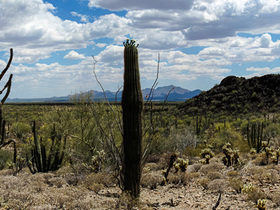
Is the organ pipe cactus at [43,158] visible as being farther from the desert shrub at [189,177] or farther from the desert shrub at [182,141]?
the desert shrub at [182,141]

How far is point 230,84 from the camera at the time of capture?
2142 inches

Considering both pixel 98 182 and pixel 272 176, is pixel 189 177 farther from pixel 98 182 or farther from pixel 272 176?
pixel 98 182

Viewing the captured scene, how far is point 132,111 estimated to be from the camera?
7383 mm

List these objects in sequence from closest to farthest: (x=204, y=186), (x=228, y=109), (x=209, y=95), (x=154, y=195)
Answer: (x=154, y=195) → (x=204, y=186) → (x=228, y=109) → (x=209, y=95)

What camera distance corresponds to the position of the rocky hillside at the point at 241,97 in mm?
42906

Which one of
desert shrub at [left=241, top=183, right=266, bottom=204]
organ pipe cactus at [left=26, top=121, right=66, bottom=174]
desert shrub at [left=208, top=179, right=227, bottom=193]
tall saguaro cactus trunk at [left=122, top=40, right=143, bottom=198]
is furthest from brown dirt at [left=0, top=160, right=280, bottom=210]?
organ pipe cactus at [left=26, top=121, right=66, bottom=174]

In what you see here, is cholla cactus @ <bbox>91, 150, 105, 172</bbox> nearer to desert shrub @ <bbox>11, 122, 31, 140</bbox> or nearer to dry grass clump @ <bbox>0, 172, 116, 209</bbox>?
dry grass clump @ <bbox>0, 172, 116, 209</bbox>

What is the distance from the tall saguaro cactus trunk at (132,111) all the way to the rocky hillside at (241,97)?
3569 cm

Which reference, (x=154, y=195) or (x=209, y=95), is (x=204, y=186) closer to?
(x=154, y=195)

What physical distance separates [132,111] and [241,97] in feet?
140

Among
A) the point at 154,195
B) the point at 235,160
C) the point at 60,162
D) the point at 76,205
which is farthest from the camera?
the point at 60,162

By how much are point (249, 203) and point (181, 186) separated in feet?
8.65

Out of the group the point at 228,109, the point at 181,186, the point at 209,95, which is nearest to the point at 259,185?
the point at 181,186

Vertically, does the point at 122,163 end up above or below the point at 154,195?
above
